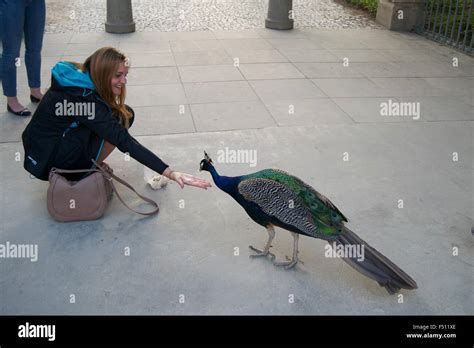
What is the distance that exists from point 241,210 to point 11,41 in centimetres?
351

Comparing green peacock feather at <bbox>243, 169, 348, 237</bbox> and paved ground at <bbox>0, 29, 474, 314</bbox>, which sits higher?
green peacock feather at <bbox>243, 169, 348, 237</bbox>

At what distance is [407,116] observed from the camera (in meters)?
6.42

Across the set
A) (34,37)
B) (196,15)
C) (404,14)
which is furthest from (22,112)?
(404,14)

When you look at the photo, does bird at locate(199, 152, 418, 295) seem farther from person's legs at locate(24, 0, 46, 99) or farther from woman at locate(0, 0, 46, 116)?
person's legs at locate(24, 0, 46, 99)

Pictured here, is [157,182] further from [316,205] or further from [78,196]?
[316,205]

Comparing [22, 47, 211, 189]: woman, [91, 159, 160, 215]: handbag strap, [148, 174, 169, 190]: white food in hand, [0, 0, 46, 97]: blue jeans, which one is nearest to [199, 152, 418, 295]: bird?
[22, 47, 211, 189]: woman

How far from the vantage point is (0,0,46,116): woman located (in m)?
5.59

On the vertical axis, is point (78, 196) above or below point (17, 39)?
below

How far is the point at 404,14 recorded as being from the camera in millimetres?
10891

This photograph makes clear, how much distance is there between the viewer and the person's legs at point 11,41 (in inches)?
219

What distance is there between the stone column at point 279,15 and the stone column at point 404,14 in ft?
7.44

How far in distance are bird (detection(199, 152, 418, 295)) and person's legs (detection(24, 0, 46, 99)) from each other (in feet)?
12.9

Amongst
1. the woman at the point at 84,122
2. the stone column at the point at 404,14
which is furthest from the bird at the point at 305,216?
the stone column at the point at 404,14
